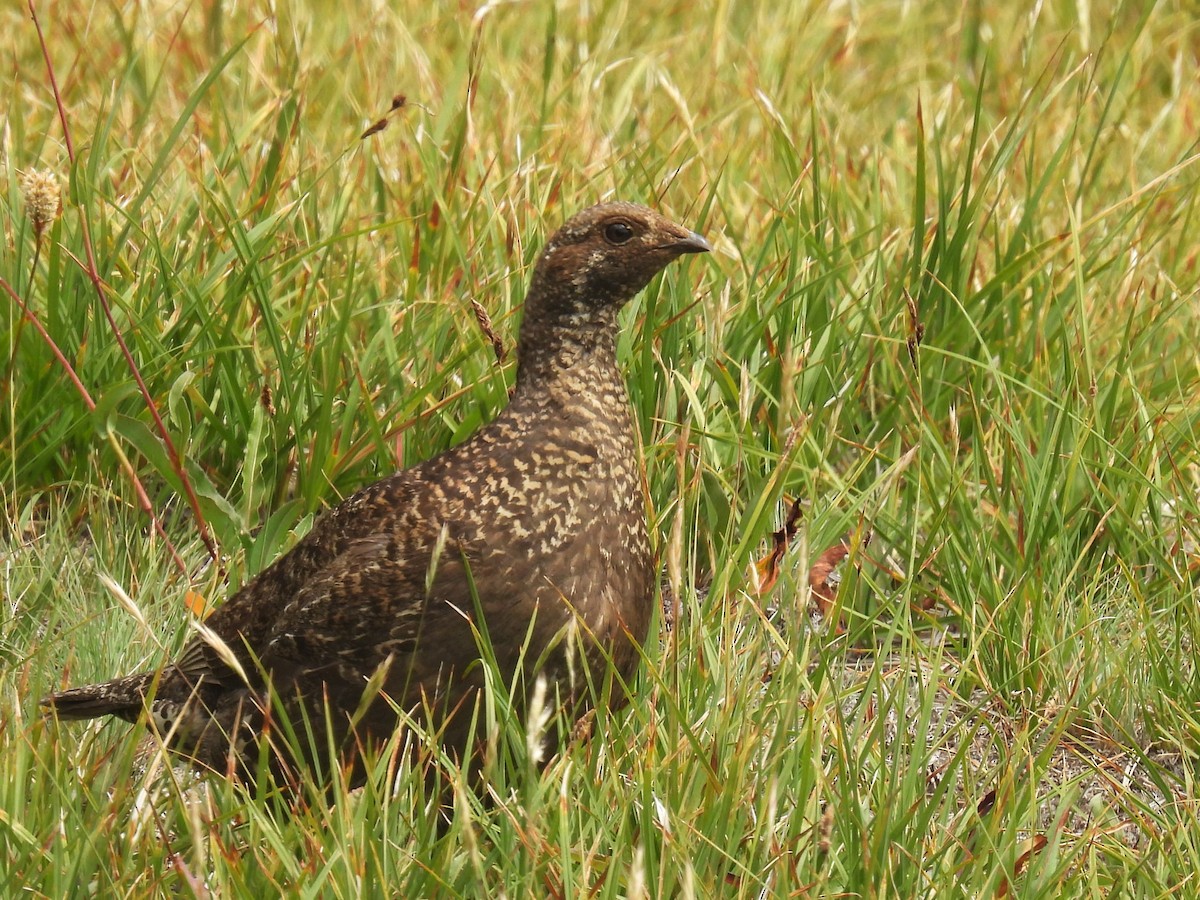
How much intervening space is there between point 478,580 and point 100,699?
832 mm

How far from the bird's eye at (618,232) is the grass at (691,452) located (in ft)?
Answer: 1.12

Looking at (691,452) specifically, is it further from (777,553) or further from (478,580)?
(478,580)

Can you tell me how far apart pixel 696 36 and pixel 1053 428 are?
323 centimetres

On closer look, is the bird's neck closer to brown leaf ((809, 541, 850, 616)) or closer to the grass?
the grass

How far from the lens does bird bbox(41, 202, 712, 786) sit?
3076 mm

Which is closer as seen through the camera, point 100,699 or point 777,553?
point 100,699

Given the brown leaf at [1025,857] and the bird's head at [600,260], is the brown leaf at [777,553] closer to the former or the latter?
the bird's head at [600,260]

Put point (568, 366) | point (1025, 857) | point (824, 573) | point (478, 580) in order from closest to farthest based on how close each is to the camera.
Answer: point (1025, 857), point (478, 580), point (568, 366), point (824, 573)

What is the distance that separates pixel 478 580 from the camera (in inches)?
121

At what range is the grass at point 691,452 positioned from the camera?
271cm

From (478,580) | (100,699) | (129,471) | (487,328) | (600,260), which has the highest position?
(600,260)

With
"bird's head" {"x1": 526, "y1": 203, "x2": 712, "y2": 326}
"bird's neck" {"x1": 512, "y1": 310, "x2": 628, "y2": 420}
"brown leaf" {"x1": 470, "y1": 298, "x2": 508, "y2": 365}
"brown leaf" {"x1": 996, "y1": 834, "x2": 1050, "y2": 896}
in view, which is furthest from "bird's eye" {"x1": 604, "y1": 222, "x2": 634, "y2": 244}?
"brown leaf" {"x1": 996, "y1": 834, "x2": 1050, "y2": 896}

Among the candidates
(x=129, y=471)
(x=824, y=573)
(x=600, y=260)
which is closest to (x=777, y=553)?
(x=824, y=573)

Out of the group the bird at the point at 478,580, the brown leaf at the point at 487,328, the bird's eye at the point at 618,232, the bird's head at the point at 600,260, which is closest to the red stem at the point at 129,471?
the bird at the point at 478,580
